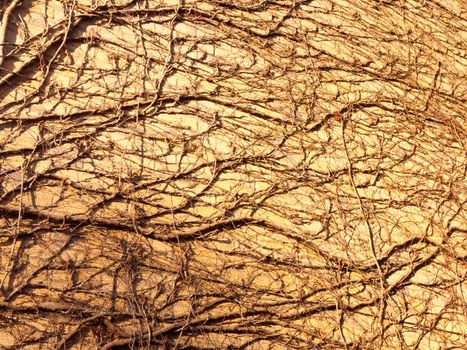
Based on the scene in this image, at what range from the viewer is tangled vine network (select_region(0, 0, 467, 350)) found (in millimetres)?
2645

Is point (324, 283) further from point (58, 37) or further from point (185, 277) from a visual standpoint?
point (58, 37)

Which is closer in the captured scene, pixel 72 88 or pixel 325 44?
pixel 72 88

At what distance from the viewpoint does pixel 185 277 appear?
2.76m

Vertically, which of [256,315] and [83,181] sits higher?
[83,181]

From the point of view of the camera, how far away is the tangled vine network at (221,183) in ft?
8.68

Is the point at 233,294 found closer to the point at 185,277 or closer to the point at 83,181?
the point at 185,277

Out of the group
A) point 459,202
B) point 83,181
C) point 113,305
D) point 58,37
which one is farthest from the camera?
point 459,202

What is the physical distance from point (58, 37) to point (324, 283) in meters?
1.81

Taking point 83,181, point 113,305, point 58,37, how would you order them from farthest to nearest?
point 58,37 → point 83,181 → point 113,305

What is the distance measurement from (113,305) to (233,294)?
56 centimetres

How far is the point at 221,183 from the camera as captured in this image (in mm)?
3031

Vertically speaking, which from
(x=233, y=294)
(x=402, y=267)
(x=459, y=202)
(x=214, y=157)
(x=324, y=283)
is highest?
(x=459, y=202)

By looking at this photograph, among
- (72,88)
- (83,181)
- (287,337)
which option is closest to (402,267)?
(287,337)

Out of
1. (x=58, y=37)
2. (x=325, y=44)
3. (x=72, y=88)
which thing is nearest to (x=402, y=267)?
(x=325, y=44)
